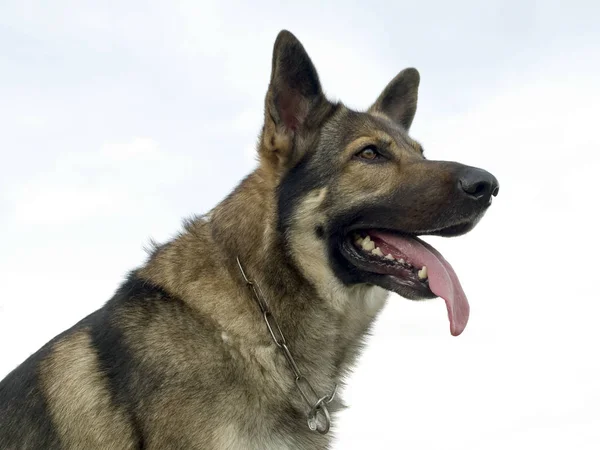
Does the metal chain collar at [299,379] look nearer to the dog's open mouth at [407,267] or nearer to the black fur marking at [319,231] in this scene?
the black fur marking at [319,231]

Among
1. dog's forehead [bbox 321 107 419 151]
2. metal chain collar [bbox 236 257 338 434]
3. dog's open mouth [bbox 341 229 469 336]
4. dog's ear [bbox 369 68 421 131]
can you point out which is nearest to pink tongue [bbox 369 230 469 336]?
dog's open mouth [bbox 341 229 469 336]

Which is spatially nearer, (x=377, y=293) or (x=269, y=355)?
(x=269, y=355)

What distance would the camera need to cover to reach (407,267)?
200 inches

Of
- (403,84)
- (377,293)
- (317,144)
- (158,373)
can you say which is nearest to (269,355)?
(158,373)

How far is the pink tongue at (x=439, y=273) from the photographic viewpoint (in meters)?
5.02

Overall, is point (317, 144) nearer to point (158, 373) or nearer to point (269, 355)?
point (269, 355)

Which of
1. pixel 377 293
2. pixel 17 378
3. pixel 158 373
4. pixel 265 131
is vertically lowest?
pixel 377 293

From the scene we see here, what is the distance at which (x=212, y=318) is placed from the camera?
4.88m

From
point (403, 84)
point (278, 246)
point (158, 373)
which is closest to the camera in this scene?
point (158, 373)

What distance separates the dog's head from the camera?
5.06 m

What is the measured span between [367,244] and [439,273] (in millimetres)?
597

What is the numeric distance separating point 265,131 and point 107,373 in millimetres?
2239

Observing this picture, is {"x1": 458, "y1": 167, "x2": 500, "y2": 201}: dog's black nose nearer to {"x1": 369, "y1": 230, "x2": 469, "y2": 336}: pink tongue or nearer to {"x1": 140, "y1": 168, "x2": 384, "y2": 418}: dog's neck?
{"x1": 369, "y1": 230, "x2": 469, "y2": 336}: pink tongue

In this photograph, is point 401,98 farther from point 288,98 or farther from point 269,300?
point 269,300
